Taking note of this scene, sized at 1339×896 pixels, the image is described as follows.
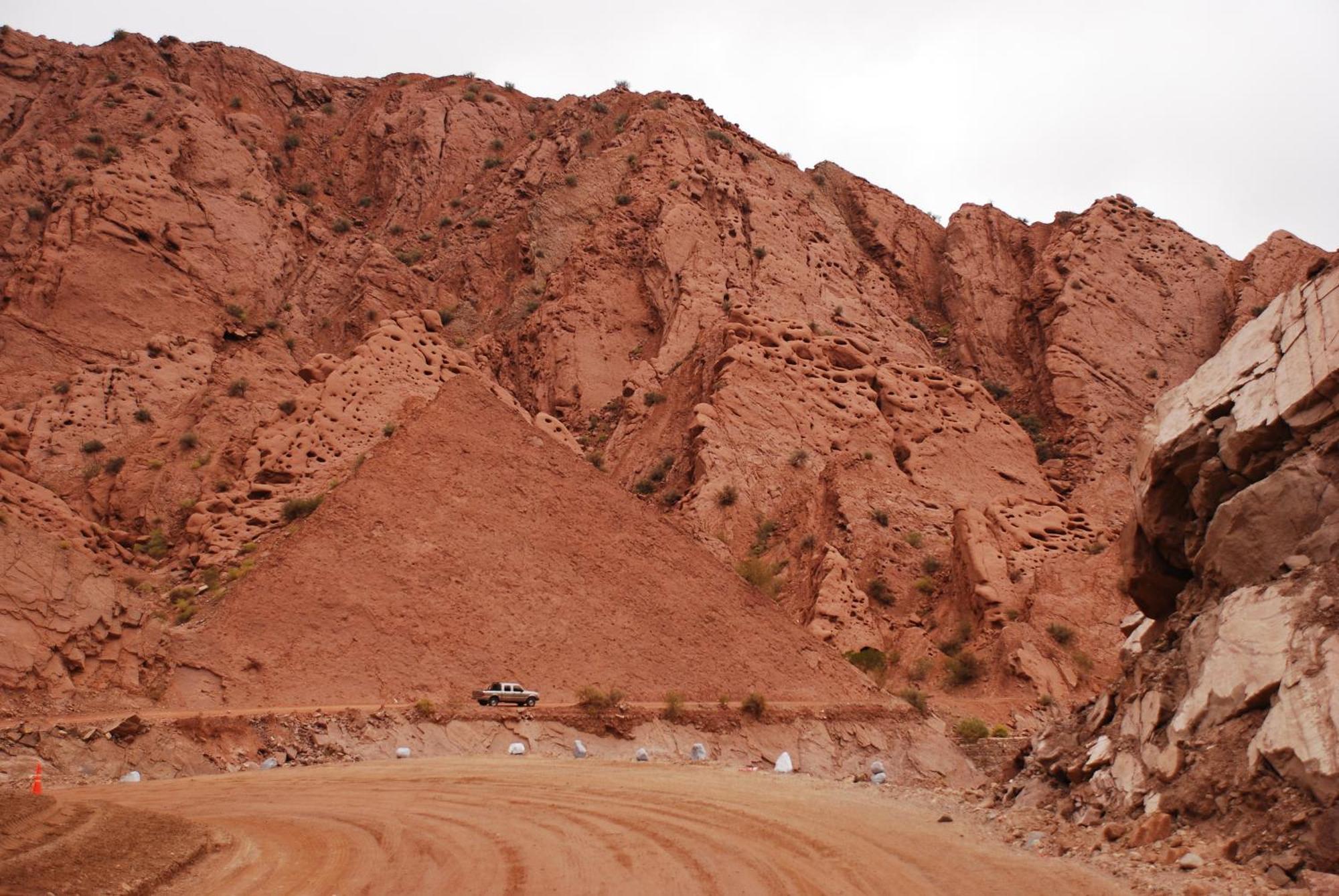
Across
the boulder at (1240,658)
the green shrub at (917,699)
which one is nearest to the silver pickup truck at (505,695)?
the green shrub at (917,699)

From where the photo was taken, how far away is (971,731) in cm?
2736

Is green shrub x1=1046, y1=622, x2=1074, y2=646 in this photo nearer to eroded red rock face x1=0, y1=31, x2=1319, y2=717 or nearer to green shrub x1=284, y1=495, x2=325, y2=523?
eroded red rock face x1=0, y1=31, x2=1319, y2=717

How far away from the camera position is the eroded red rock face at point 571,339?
104 ft

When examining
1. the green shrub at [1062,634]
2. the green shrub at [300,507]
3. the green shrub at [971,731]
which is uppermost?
the green shrub at [1062,634]

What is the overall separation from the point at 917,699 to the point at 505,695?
10282mm

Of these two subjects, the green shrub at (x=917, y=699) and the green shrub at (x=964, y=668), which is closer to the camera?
the green shrub at (x=917, y=699)

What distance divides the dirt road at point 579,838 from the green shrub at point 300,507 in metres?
10.8

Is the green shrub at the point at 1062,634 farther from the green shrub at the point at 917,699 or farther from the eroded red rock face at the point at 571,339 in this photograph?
the green shrub at the point at 917,699

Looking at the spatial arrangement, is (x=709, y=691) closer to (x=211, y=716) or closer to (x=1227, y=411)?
(x=211, y=716)

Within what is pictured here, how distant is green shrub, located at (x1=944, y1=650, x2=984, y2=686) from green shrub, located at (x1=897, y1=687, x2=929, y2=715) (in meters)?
2.62

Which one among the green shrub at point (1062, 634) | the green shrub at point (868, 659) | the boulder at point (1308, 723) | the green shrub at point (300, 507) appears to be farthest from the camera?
the green shrub at point (868, 659)

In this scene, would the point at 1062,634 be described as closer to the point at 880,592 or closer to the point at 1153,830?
the point at 880,592

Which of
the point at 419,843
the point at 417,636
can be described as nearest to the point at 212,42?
the point at 417,636

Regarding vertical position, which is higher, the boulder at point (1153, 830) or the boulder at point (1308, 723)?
the boulder at point (1308, 723)
